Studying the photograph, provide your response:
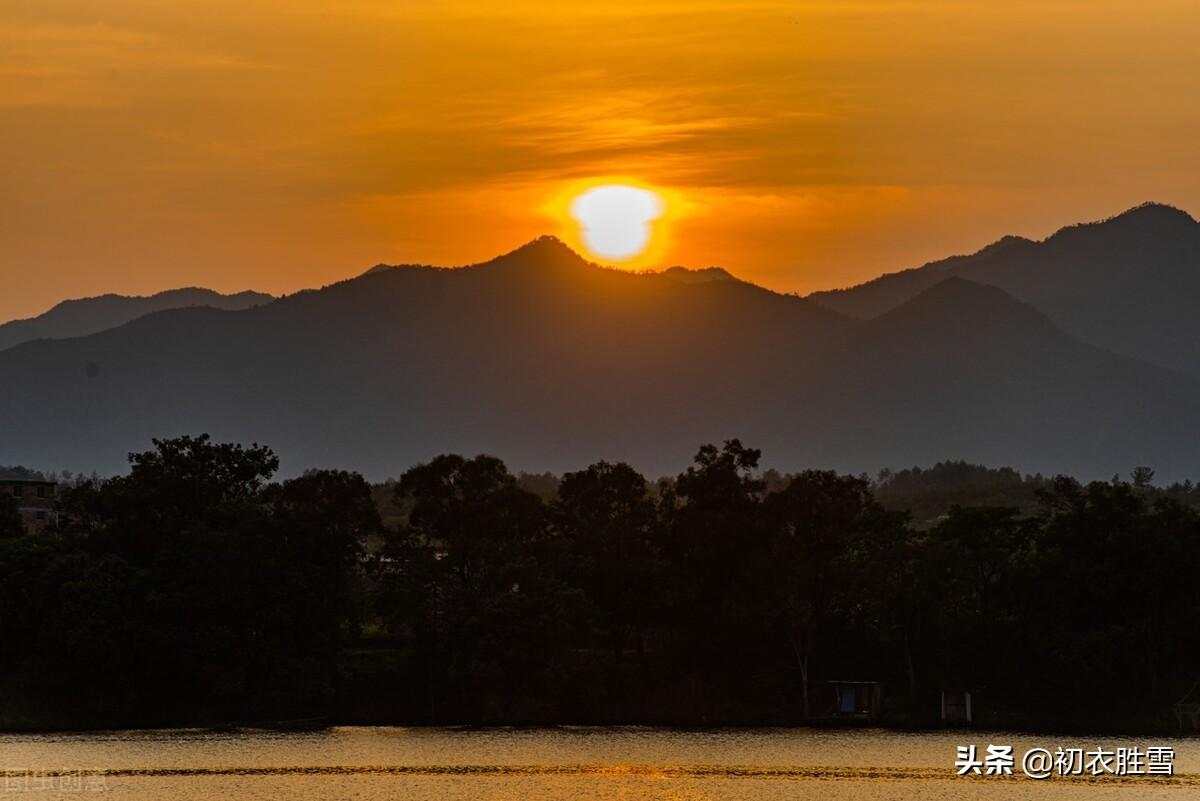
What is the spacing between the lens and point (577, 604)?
84.1 metres

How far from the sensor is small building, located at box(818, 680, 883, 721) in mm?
85938

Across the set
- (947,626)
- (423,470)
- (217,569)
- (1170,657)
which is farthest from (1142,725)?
(217,569)

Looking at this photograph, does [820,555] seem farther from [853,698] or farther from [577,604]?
[577,604]

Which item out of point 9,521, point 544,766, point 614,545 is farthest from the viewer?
point 9,521

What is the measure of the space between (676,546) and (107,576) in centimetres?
2540

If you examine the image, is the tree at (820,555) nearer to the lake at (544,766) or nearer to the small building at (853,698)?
the small building at (853,698)

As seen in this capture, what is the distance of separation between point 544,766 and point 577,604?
14078 millimetres

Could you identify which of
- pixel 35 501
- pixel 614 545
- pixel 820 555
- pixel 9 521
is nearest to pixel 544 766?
pixel 614 545

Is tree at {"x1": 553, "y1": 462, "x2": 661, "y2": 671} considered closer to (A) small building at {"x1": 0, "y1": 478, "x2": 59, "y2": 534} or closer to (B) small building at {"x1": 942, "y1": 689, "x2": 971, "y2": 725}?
(B) small building at {"x1": 942, "y1": 689, "x2": 971, "y2": 725}

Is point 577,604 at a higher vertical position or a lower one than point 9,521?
lower

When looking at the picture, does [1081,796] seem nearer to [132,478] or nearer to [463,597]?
[463,597]

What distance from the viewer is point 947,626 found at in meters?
86.2

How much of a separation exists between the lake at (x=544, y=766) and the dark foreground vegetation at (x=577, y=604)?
3.88 metres

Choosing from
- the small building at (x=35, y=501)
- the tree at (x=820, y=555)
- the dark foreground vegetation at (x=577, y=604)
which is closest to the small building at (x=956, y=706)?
the dark foreground vegetation at (x=577, y=604)
